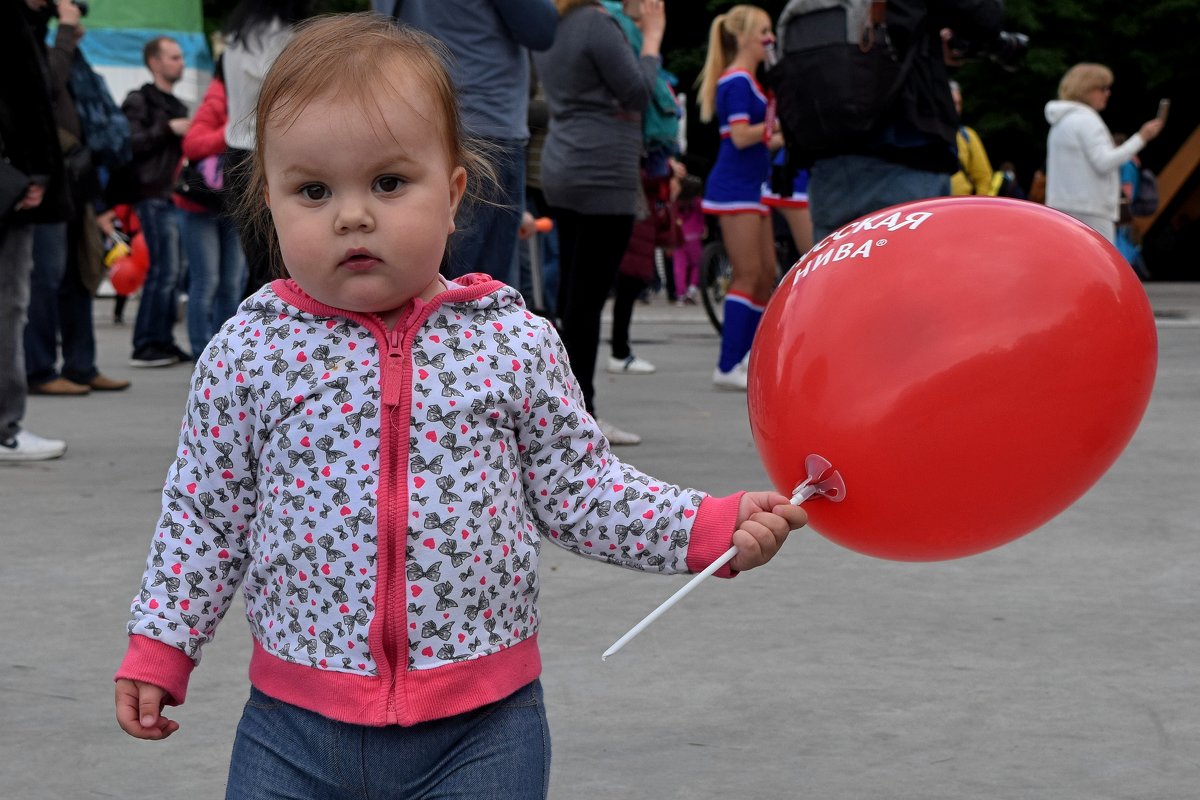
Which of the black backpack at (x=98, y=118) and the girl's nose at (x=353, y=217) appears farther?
the black backpack at (x=98, y=118)

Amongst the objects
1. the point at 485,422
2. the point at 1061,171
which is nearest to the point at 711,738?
the point at 485,422

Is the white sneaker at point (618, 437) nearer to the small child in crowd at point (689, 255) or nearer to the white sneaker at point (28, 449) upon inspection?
the white sneaker at point (28, 449)

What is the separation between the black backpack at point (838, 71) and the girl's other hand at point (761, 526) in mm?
3369

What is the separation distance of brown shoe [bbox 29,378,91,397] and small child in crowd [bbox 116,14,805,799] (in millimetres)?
7157

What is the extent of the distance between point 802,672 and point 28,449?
3967 mm

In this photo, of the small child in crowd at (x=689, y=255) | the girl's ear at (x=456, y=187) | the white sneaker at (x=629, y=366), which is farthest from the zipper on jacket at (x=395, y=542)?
the small child in crowd at (x=689, y=255)

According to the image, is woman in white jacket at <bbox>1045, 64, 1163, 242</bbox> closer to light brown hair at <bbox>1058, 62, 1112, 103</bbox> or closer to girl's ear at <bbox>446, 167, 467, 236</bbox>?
light brown hair at <bbox>1058, 62, 1112, 103</bbox>

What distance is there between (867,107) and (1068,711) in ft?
8.21

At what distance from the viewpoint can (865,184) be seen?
5.62 m

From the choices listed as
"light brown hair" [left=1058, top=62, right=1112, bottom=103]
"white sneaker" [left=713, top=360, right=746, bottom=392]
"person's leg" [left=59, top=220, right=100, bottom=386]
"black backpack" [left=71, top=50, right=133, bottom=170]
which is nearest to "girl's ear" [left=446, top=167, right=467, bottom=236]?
"black backpack" [left=71, top=50, right=133, bottom=170]

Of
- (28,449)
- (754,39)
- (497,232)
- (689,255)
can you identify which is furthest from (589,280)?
(689,255)

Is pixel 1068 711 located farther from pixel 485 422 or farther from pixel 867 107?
pixel 867 107

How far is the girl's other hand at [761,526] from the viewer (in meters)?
2.22

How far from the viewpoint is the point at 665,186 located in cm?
1035
